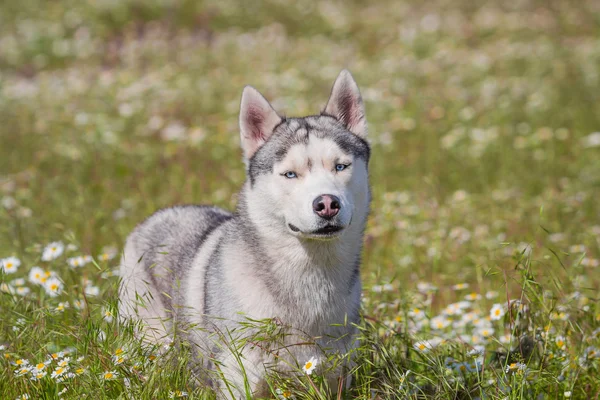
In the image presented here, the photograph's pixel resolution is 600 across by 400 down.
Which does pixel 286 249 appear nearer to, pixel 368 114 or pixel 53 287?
pixel 53 287

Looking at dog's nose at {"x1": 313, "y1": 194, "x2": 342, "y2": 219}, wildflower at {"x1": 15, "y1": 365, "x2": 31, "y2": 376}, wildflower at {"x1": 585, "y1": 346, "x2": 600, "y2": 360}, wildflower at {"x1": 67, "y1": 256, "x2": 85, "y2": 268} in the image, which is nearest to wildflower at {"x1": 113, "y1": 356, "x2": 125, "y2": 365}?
wildflower at {"x1": 15, "y1": 365, "x2": 31, "y2": 376}

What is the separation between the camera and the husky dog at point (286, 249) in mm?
3512

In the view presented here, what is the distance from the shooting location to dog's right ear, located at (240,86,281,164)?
13.2 feet

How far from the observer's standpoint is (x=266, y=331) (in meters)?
3.35

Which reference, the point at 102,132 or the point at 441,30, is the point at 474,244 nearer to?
the point at 102,132

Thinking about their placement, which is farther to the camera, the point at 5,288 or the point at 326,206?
the point at 5,288

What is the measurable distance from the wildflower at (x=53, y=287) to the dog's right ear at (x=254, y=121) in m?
1.54

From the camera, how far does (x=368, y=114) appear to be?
10703mm

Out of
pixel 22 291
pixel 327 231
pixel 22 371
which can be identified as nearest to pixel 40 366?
pixel 22 371

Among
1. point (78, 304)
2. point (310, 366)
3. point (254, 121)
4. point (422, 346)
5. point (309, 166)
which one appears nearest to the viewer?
point (310, 366)

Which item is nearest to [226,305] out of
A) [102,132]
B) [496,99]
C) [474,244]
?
[474,244]

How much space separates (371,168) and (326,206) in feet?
17.8

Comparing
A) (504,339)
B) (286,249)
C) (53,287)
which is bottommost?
(504,339)

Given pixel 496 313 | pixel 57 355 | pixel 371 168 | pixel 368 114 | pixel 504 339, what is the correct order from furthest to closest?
pixel 368 114, pixel 371 168, pixel 504 339, pixel 496 313, pixel 57 355
